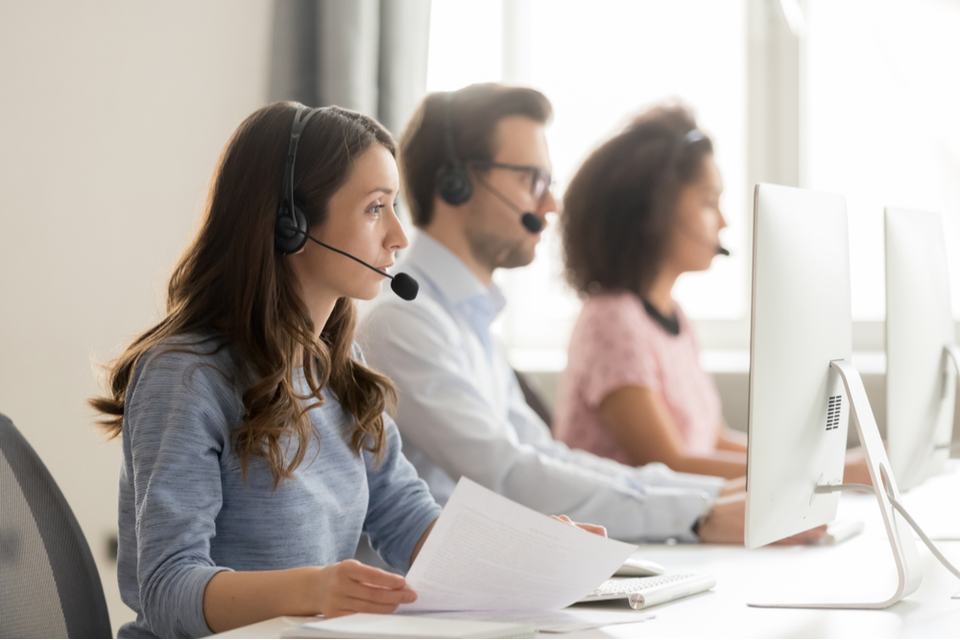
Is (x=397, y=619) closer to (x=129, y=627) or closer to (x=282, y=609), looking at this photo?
(x=282, y=609)

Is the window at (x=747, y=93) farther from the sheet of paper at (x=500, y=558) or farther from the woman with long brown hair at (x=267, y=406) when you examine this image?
the sheet of paper at (x=500, y=558)

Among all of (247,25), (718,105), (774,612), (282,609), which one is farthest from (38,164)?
(718,105)

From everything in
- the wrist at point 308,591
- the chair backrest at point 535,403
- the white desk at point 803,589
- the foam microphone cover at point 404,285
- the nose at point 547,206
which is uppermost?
the nose at point 547,206

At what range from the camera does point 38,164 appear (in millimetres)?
1487

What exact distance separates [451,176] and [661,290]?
0.75 m

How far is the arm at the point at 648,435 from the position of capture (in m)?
1.73

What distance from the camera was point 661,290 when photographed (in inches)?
81.7

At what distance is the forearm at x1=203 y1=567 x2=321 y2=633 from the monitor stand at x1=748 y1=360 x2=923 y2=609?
45 centimetres

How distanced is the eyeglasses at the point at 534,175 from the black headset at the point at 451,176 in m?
0.03

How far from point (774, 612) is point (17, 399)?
1.23m

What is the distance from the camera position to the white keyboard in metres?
0.90

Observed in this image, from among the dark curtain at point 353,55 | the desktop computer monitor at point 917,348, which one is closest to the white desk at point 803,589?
the desktop computer monitor at point 917,348

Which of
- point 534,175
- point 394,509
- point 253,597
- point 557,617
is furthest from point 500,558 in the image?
point 534,175

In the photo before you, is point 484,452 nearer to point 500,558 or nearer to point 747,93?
point 500,558
